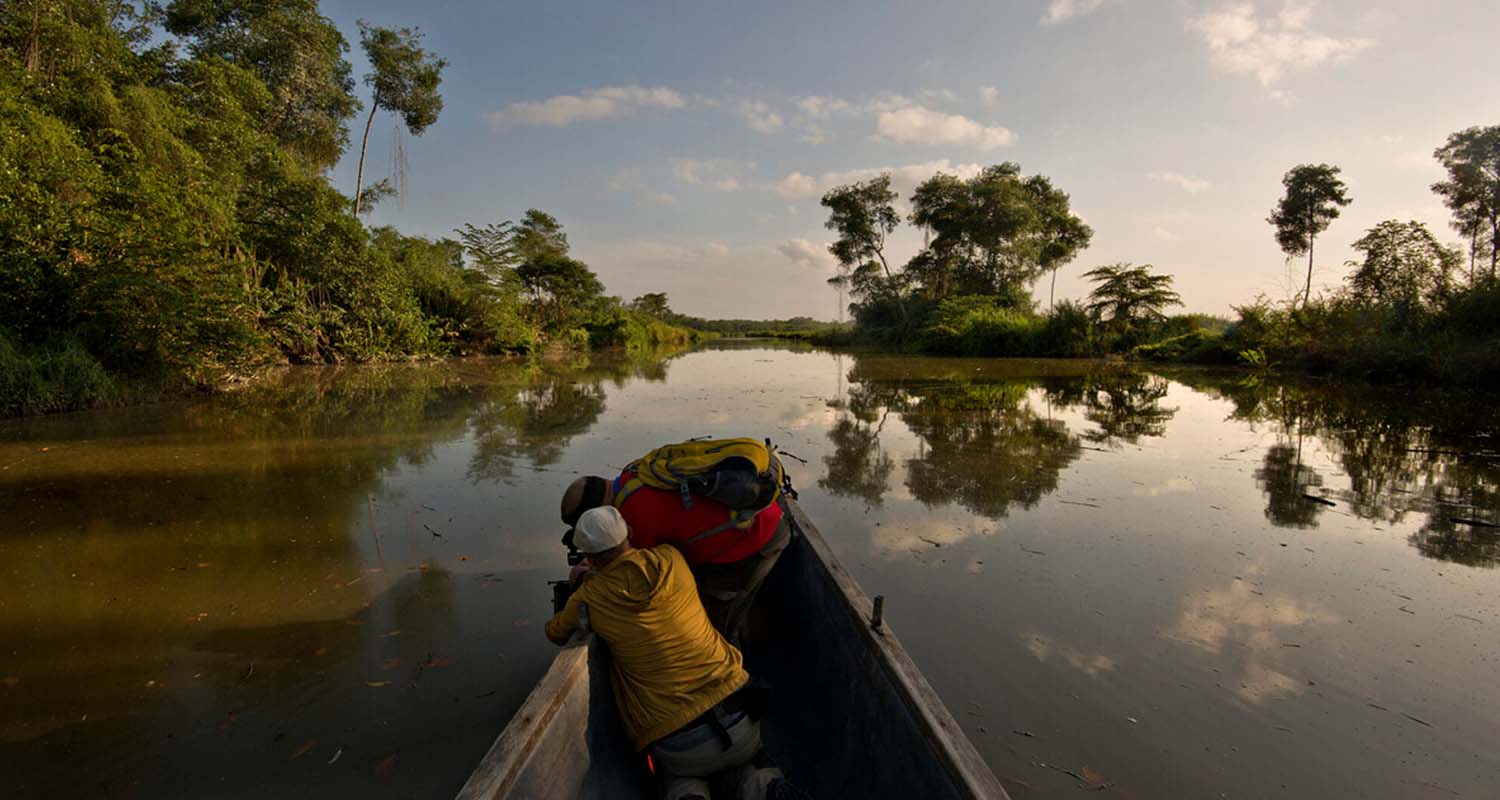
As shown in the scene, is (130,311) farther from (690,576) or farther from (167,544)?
(690,576)

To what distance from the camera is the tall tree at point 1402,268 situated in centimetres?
1355

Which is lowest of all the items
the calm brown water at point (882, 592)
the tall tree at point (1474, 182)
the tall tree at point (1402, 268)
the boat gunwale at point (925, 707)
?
the calm brown water at point (882, 592)

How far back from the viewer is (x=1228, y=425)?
8438 mm

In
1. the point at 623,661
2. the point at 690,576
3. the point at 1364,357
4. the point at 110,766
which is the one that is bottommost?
the point at 110,766

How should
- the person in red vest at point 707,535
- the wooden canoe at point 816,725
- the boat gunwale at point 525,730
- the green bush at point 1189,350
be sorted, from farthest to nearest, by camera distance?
the green bush at point 1189,350
the person in red vest at point 707,535
the wooden canoe at point 816,725
the boat gunwale at point 525,730

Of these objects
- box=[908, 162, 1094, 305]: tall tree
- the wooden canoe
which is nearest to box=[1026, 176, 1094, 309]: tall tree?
box=[908, 162, 1094, 305]: tall tree

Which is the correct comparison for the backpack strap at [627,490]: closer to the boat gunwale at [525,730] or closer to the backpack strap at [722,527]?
the backpack strap at [722,527]

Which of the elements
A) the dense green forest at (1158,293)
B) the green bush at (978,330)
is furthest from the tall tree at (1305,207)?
the green bush at (978,330)

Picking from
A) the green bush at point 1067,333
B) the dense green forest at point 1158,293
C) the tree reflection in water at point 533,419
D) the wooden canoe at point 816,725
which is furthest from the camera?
the green bush at point 1067,333

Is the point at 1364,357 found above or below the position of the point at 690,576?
above

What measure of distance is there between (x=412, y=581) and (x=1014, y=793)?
10.0ft

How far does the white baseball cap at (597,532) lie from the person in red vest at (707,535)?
24cm

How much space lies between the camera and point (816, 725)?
2020mm

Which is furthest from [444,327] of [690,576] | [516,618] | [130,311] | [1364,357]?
[1364,357]
